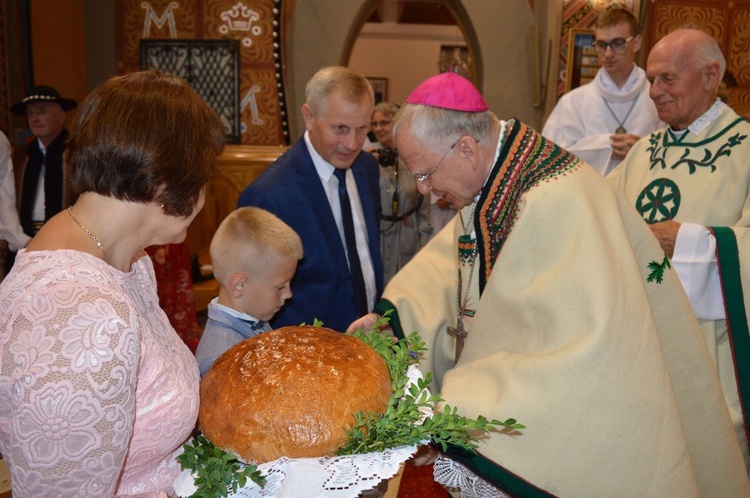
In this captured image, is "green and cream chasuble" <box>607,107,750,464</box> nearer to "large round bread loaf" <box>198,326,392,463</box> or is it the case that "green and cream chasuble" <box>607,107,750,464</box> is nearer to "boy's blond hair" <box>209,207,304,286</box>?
"boy's blond hair" <box>209,207,304,286</box>

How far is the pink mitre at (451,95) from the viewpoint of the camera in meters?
2.18

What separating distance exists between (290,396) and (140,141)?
1.92 ft

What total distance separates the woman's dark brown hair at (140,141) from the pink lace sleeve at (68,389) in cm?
25

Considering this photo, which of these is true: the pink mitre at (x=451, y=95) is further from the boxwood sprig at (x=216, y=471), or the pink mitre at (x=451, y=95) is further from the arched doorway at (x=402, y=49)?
the arched doorway at (x=402, y=49)

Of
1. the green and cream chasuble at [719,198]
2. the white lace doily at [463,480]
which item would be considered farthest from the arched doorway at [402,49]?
the white lace doily at [463,480]

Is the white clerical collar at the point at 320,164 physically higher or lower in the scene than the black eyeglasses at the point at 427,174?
lower

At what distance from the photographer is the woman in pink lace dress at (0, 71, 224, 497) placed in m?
1.20

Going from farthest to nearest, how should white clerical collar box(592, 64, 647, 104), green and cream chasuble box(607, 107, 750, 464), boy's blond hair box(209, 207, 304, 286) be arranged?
white clerical collar box(592, 64, 647, 104) → green and cream chasuble box(607, 107, 750, 464) → boy's blond hair box(209, 207, 304, 286)

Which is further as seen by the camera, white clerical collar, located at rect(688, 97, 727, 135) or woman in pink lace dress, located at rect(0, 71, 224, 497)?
white clerical collar, located at rect(688, 97, 727, 135)

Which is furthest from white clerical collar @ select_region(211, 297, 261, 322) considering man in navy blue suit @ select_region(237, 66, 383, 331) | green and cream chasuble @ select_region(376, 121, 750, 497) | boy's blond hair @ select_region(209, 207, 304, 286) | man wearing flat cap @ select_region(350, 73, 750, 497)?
man in navy blue suit @ select_region(237, 66, 383, 331)

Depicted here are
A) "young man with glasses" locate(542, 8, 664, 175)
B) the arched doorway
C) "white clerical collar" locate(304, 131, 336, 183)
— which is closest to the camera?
"white clerical collar" locate(304, 131, 336, 183)

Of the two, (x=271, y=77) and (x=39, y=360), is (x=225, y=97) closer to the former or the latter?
(x=271, y=77)

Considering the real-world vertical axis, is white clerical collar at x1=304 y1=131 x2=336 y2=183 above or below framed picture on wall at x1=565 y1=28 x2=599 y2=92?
below

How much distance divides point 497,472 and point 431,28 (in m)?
13.8
